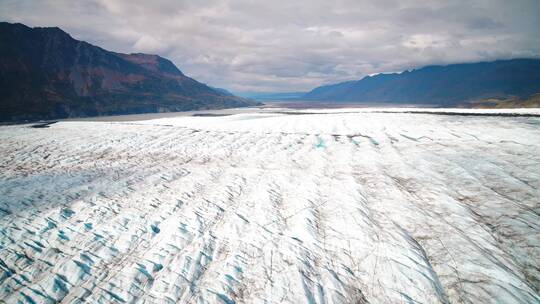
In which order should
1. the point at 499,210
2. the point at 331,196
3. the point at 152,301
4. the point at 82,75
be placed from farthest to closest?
the point at 82,75, the point at 331,196, the point at 499,210, the point at 152,301

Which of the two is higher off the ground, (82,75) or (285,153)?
(82,75)

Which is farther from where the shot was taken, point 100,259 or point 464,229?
point 464,229

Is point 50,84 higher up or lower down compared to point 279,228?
higher up

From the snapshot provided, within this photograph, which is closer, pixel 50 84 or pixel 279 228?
pixel 279 228

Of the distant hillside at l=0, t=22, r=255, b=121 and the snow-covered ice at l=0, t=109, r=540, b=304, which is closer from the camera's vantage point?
the snow-covered ice at l=0, t=109, r=540, b=304

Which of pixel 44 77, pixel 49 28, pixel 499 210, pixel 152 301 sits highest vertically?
pixel 49 28

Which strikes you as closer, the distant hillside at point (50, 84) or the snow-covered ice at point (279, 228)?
the snow-covered ice at point (279, 228)

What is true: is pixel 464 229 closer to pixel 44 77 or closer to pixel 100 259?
pixel 100 259

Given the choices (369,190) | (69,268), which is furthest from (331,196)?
(69,268)
